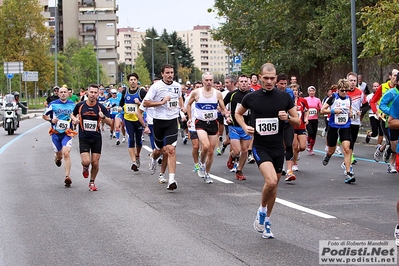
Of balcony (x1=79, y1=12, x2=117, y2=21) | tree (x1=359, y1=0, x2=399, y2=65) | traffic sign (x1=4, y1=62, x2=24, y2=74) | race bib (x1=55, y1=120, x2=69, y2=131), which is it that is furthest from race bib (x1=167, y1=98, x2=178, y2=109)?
balcony (x1=79, y1=12, x2=117, y2=21)

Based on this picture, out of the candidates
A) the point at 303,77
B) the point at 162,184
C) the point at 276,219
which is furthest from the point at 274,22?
the point at 276,219

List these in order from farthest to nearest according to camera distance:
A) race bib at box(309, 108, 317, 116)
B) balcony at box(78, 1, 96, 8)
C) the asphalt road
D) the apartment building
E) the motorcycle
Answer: balcony at box(78, 1, 96, 8) → the apartment building → the motorcycle → race bib at box(309, 108, 317, 116) → the asphalt road

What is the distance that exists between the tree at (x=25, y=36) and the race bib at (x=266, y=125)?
6119 centimetres

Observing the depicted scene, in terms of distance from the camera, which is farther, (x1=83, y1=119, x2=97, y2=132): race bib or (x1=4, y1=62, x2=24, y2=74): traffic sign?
(x1=4, y1=62, x2=24, y2=74): traffic sign

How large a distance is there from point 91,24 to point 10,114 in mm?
100185

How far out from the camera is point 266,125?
8195 millimetres

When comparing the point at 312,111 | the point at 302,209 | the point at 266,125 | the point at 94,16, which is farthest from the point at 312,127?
the point at 94,16

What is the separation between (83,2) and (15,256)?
127m

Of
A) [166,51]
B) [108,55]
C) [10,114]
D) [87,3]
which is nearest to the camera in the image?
[10,114]

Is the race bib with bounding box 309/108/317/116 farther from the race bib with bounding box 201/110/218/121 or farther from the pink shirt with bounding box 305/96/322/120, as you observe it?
the race bib with bounding box 201/110/218/121

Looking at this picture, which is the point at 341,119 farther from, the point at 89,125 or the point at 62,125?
the point at 62,125

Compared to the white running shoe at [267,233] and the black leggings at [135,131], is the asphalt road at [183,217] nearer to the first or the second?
the white running shoe at [267,233]

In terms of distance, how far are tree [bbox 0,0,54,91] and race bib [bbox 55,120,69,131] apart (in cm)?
5542

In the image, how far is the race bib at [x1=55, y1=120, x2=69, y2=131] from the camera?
43.8 feet
